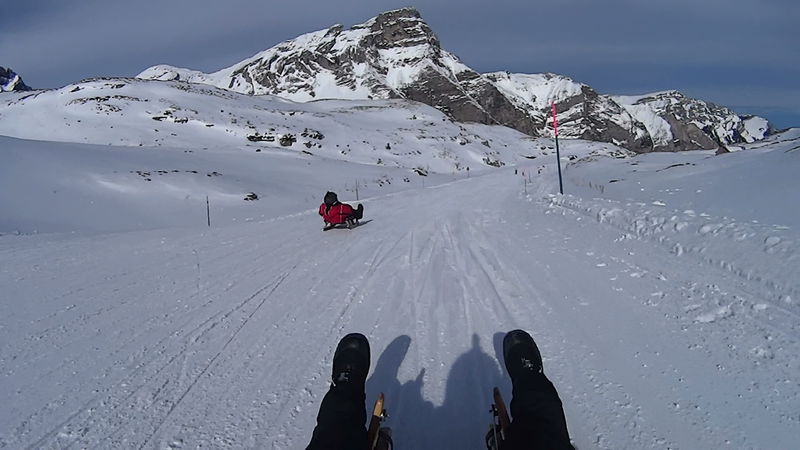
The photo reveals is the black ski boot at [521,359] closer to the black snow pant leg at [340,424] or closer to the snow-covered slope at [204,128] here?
the black snow pant leg at [340,424]

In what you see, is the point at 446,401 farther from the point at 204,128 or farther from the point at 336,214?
the point at 204,128

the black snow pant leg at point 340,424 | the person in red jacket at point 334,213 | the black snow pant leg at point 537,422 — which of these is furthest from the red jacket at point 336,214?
the black snow pant leg at point 537,422

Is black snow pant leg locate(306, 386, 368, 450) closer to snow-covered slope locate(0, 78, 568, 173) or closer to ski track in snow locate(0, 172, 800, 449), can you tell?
ski track in snow locate(0, 172, 800, 449)

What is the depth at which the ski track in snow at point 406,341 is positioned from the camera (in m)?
3.70

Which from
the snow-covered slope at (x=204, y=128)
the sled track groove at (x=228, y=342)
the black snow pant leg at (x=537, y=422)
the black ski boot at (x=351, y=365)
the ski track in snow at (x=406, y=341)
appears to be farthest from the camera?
the snow-covered slope at (x=204, y=128)

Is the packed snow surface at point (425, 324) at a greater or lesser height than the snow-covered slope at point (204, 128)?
lesser

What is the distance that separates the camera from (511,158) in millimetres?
101000

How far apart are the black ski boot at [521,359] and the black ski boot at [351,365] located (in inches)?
45.1

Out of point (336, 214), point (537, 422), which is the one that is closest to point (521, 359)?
point (537, 422)

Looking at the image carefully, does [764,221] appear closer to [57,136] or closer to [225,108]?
[57,136]

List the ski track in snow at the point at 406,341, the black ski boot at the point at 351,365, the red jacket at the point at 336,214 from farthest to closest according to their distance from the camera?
the red jacket at the point at 336,214
the ski track in snow at the point at 406,341
the black ski boot at the point at 351,365

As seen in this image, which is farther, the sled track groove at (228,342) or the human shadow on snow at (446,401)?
the sled track groove at (228,342)

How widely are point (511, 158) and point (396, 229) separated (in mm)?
92751

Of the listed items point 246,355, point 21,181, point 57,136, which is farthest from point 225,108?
point 246,355
